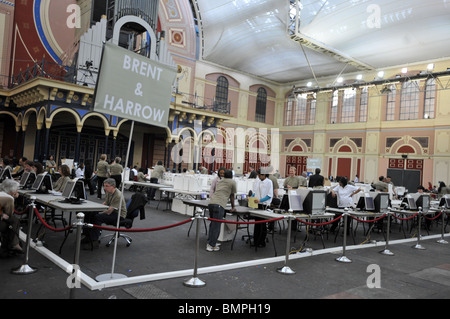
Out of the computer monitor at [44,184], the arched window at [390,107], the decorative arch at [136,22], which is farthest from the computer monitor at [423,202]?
the arched window at [390,107]

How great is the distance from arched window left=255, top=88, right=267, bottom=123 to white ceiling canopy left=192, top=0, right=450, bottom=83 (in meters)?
3.38

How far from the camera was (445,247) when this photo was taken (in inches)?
340

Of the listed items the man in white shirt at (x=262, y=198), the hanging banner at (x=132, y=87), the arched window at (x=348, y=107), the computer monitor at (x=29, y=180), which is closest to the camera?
the hanging banner at (x=132, y=87)

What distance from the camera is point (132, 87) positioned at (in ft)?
15.5

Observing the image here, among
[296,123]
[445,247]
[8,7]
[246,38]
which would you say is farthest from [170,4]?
[445,247]

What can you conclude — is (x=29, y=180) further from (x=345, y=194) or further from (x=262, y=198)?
(x=345, y=194)

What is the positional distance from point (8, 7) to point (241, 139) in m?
19.0

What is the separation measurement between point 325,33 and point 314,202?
60.3ft

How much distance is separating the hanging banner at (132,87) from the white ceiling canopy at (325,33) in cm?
1777

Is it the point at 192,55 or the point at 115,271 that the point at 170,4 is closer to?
the point at 192,55

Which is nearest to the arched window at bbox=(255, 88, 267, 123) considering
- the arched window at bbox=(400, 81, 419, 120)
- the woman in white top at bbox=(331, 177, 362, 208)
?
the arched window at bbox=(400, 81, 419, 120)

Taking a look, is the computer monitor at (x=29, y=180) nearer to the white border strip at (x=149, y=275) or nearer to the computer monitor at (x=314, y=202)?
the white border strip at (x=149, y=275)

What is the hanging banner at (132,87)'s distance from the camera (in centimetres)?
447

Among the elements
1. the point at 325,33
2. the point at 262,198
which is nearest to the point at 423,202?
the point at 262,198
